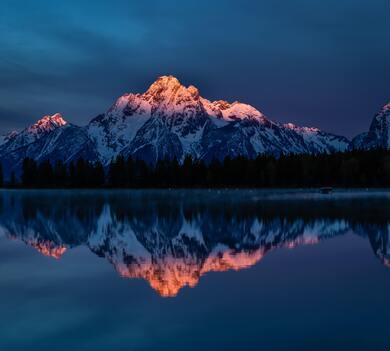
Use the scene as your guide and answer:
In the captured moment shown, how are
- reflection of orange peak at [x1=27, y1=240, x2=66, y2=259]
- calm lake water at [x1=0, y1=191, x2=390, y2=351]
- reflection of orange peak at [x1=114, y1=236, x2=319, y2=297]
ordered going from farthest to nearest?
reflection of orange peak at [x1=27, y1=240, x2=66, y2=259] < reflection of orange peak at [x1=114, y1=236, x2=319, y2=297] < calm lake water at [x1=0, y1=191, x2=390, y2=351]

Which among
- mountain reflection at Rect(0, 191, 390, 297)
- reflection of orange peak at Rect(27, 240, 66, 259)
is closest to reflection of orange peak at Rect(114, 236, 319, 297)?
mountain reflection at Rect(0, 191, 390, 297)

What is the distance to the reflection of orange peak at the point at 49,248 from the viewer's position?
31377 mm

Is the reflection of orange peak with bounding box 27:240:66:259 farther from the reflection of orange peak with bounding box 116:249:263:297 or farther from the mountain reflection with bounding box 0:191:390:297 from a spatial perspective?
the reflection of orange peak with bounding box 116:249:263:297

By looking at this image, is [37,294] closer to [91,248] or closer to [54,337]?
[54,337]

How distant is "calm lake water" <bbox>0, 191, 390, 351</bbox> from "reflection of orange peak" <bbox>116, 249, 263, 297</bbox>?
0.05 m

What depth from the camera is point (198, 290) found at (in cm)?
2056

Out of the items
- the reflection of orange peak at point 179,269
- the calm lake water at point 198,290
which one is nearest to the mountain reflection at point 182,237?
the reflection of orange peak at point 179,269

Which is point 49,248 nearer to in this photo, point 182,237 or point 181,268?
point 182,237

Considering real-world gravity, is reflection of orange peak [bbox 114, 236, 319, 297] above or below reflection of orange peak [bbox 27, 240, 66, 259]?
above

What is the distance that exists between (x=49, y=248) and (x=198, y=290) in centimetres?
1597

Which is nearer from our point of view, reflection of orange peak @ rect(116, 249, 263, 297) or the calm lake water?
the calm lake water

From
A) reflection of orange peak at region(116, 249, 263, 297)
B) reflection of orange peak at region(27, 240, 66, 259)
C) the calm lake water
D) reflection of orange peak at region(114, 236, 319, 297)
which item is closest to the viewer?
the calm lake water

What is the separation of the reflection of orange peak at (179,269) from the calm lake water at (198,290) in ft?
0.16

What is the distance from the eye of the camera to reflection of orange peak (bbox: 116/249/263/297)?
21.8 metres
